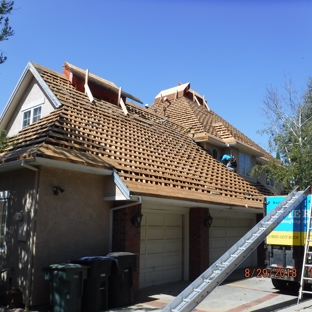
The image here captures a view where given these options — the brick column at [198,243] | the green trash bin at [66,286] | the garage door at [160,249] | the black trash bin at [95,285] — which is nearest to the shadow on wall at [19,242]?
the green trash bin at [66,286]

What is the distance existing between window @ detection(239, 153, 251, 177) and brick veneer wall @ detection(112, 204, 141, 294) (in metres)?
9.13

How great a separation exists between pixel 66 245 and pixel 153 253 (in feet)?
11.2

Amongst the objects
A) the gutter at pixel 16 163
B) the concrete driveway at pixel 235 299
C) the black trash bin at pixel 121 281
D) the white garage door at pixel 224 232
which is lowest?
the concrete driveway at pixel 235 299

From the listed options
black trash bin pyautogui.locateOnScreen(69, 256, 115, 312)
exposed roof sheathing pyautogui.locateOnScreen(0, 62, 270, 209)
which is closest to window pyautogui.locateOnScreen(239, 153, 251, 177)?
exposed roof sheathing pyautogui.locateOnScreen(0, 62, 270, 209)

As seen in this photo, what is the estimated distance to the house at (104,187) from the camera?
8.51m

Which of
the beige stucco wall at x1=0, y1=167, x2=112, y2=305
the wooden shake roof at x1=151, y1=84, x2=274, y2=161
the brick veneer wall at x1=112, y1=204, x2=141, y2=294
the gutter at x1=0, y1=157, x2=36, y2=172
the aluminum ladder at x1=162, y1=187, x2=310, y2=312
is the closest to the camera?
the aluminum ladder at x1=162, y1=187, x2=310, y2=312

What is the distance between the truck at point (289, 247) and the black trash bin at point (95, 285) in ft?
15.6

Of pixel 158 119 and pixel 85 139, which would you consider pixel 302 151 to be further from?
pixel 85 139

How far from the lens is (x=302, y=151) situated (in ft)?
48.2

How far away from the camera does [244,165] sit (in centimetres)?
1812

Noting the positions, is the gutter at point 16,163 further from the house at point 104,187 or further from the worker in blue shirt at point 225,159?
the worker in blue shirt at point 225,159

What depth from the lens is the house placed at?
27.9 feet

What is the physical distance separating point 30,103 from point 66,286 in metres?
7.99

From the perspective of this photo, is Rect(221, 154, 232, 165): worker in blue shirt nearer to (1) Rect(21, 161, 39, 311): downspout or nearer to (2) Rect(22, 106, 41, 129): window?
(2) Rect(22, 106, 41, 129): window
